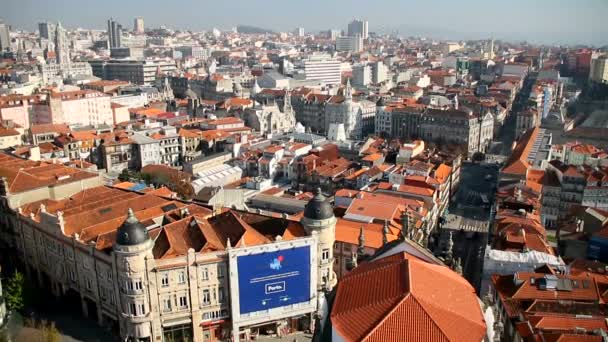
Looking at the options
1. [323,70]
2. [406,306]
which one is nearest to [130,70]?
[323,70]

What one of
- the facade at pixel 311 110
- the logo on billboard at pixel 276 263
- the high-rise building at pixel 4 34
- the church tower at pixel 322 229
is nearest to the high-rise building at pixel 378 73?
the facade at pixel 311 110

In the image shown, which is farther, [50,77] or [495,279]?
[50,77]

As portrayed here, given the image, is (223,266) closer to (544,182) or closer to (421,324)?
(421,324)

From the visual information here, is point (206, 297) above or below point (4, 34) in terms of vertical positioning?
below

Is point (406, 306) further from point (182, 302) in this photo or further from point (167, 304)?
point (167, 304)

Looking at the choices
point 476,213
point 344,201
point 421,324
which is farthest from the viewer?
point 476,213

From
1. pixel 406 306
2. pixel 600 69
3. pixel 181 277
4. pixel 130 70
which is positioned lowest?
pixel 181 277

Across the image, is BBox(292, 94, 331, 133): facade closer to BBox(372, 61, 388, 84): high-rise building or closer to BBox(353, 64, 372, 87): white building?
BBox(353, 64, 372, 87): white building

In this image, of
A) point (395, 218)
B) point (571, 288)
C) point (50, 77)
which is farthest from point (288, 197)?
point (50, 77)
